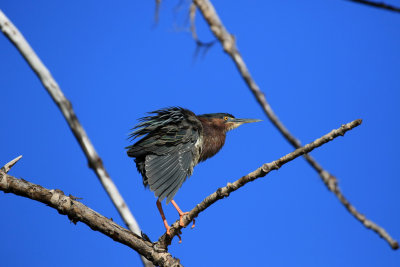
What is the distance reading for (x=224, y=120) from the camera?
6762 millimetres

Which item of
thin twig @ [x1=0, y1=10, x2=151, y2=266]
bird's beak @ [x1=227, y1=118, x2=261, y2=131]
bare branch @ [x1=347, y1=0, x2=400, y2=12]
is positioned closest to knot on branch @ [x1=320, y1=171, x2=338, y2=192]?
bare branch @ [x1=347, y1=0, x2=400, y2=12]

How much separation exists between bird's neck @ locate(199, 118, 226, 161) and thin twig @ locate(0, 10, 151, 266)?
3.44 m

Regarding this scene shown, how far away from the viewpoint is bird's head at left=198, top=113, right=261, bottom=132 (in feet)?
21.8

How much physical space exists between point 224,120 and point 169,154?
5.02ft

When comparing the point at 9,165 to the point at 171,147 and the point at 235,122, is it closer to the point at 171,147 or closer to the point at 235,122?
the point at 171,147

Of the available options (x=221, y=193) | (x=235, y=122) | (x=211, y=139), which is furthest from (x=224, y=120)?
(x=221, y=193)

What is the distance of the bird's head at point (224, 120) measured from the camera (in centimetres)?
666

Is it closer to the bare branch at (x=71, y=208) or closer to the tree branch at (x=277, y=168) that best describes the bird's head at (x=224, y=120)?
the tree branch at (x=277, y=168)

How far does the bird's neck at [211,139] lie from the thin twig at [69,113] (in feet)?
11.3

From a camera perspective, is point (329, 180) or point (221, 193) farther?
point (221, 193)

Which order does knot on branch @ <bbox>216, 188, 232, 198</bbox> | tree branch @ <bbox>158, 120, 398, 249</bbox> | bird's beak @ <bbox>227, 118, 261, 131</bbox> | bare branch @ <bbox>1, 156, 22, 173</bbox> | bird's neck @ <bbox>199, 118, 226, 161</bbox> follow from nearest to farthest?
tree branch @ <bbox>158, 120, 398, 249</bbox>, knot on branch @ <bbox>216, 188, 232, 198</bbox>, bare branch @ <bbox>1, 156, 22, 173</bbox>, bird's neck @ <bbox>199, 118, 226, 161</bbox>, bird's beak @ <bbox>227, 118, 261, 131</bbox>

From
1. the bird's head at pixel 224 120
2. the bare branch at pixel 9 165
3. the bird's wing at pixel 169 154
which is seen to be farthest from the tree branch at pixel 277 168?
the bird's head at pixel 224 120

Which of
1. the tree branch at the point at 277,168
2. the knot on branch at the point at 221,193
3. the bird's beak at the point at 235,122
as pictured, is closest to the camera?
the tree branch at the point at 277,168

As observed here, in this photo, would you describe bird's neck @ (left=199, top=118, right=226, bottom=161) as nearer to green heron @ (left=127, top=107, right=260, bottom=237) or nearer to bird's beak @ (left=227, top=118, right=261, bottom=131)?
green heron @ (left=127, top=107, right=260, bottom=237)
